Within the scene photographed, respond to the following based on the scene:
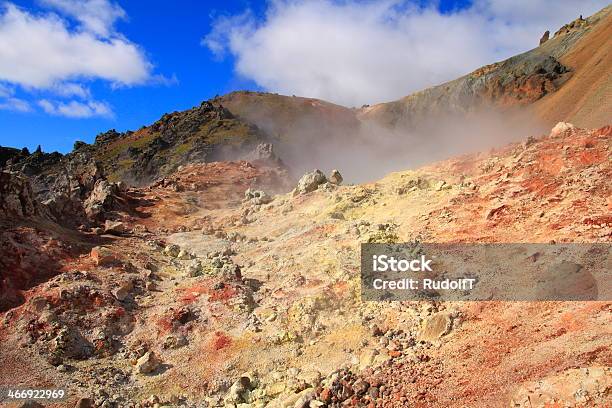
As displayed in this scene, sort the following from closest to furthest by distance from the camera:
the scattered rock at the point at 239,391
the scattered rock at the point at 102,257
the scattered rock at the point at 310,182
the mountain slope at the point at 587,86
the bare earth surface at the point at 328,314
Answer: the bare earth surface at the point at 328,314 → the scattered rock at the point at 239,391 → the scattered rock at the point at 102,257 → the scattered rock at the point at 310,182 → the mountain slope at the point at 587,86

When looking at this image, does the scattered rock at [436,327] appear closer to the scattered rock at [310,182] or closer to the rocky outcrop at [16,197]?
the scattered rock at [310,182]

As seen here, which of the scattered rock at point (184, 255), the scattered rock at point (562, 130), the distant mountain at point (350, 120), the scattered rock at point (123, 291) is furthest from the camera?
the distant mountain at point (350, 120)

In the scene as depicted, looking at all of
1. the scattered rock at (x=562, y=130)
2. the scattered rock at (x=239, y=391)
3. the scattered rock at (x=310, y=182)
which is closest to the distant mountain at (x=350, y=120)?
the scattered rock at (x=310, y=182)

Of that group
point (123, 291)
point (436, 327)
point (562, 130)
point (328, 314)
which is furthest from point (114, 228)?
point (562, 130)

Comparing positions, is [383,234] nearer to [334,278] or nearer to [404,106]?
[334,278]

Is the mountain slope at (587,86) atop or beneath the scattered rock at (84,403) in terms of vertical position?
atop

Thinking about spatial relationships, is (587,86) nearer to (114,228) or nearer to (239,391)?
(114,228)

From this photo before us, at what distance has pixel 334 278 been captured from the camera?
19.7 m

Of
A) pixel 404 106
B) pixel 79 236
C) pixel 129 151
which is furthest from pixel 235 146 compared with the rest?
pixel 79 236

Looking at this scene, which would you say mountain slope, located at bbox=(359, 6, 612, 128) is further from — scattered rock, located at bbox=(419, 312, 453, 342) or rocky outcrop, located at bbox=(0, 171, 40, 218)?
rocky outcrop, located at bbox=(0, 171, 40, 218)

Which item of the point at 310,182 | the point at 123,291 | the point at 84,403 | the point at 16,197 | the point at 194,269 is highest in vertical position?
the point at 310,182

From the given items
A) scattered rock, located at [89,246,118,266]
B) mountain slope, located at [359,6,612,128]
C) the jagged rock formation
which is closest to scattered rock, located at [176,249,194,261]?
scattered rock, located at [89,246,118,266]

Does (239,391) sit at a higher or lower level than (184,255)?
lower

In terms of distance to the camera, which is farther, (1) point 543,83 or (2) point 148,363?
(1) point 543,83
